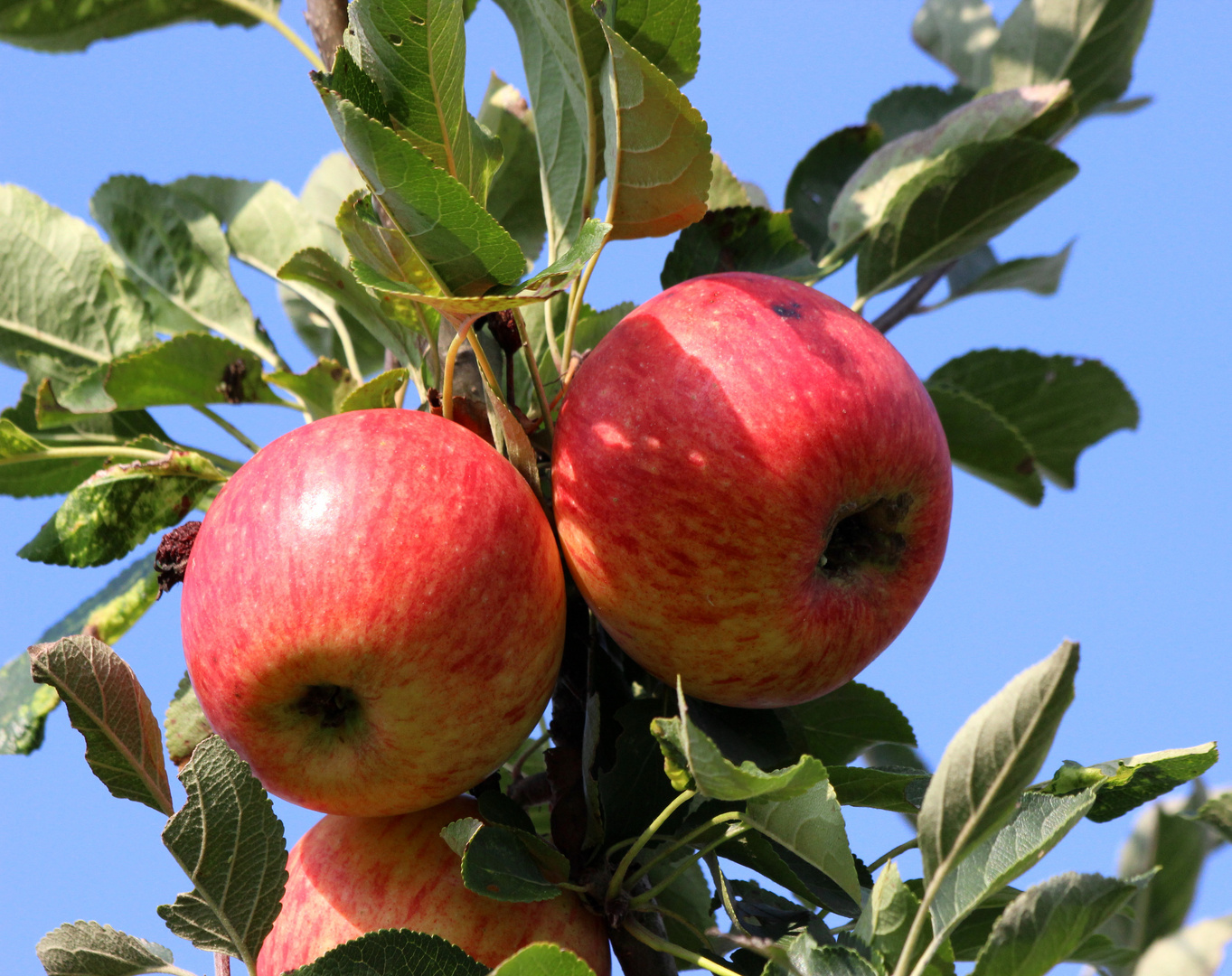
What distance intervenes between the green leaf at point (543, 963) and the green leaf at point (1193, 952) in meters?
0.43

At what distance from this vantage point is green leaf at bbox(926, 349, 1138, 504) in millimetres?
1931

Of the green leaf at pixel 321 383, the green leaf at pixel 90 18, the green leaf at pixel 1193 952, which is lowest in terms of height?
the green leaf at pixel 1193 952

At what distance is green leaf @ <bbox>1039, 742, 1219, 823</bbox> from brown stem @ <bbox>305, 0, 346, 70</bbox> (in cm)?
139

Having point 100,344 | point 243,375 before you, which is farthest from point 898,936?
point 100,344

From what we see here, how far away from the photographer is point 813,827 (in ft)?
3.46

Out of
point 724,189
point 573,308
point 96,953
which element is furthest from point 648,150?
point 96,953

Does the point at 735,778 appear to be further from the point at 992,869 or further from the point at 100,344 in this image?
the point at 100,344

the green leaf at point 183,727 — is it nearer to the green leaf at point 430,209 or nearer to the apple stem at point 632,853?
the apple stem at point 632,853

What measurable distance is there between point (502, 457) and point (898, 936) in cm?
66

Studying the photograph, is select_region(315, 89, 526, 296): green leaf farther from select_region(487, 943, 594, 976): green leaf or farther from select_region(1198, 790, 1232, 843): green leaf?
select_region(1198, 790, 1232, 843): green leaf

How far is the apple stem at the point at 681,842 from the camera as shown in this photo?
1093 mm

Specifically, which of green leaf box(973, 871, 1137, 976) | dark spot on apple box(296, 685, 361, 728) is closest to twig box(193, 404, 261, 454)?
dark spot on apple box(296, 685, 361, 728)

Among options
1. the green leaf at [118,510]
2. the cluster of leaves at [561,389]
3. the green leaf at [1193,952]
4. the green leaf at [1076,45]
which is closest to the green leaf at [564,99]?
the cluster of leaves at [561,389]

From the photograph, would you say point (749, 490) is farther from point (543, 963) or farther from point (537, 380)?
point (543, 963)
